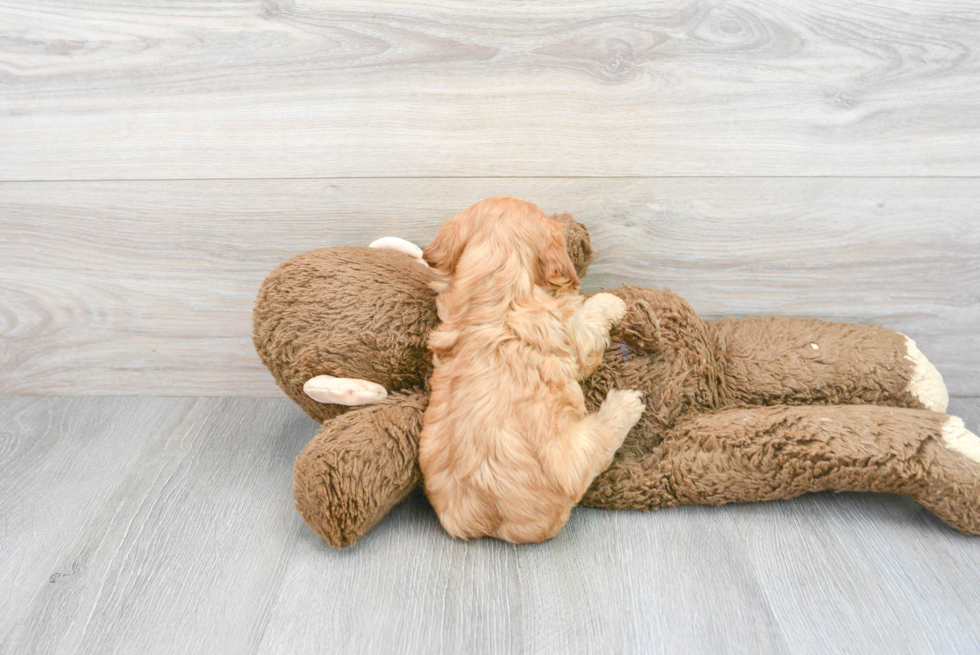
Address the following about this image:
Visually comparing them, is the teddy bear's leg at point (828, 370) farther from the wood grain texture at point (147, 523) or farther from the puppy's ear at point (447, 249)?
the wood grain texture at point (147, 523)

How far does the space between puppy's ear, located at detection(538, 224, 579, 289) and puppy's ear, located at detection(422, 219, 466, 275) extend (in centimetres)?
12

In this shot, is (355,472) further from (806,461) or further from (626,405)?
(806,461)

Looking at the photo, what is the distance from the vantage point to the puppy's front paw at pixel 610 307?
1.09 meters

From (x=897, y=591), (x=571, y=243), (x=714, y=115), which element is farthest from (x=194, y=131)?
(x=897, y=591)

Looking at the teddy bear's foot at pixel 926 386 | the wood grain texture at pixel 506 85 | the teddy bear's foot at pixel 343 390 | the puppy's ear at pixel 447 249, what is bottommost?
the teddy bear's foot at pixel 343 390

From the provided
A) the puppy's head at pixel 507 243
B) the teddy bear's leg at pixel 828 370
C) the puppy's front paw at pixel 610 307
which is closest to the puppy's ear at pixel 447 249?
the puppy's head at pixel 507 243

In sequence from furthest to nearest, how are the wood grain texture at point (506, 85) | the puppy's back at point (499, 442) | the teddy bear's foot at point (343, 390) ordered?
the wood grain texture at point (506, 85) < the teddy bear's foot at point (343, 390) < the puppy's back at point (499, 442)

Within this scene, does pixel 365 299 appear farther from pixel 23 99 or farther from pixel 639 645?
pixel 23 99

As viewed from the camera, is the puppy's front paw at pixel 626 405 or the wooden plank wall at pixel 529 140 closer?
the puppy's front paw at pixel 626 405

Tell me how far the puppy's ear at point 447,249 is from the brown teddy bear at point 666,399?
10 centimetres

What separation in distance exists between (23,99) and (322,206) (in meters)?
0.60

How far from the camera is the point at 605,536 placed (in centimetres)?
101

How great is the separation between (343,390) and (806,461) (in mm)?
717

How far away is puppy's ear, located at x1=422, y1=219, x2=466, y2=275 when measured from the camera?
1011 mm
